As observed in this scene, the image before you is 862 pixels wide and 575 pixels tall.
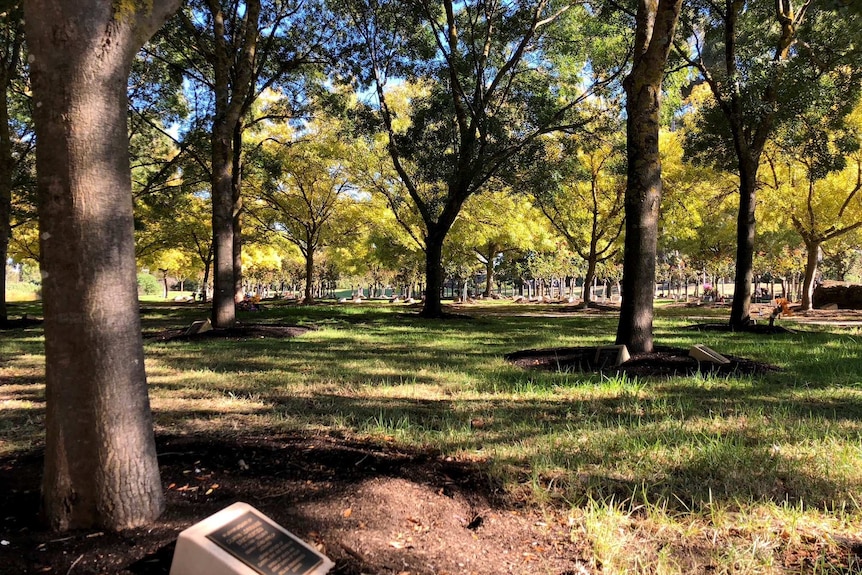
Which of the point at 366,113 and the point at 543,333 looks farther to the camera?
the point at 366,113

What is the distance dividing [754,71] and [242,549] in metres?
12.1

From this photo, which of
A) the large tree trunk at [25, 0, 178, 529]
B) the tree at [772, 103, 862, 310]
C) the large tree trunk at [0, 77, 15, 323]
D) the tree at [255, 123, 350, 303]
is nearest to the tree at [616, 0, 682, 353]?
the large tree trunk at [25, 0, 178, 529]

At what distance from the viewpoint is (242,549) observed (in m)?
1.86

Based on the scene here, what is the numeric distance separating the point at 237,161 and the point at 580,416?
A: 1497 centimetres

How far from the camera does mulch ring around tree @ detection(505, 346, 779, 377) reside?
237 inches

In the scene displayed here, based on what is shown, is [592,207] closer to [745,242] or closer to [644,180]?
[745,242]

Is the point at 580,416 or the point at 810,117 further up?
the point at 810,117

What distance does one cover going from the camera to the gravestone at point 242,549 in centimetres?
176

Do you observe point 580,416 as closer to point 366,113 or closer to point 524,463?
point 524,463

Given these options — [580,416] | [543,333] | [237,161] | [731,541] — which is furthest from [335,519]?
[237,161]

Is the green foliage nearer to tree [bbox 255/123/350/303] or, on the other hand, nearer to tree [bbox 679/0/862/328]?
tree [bbox 255/123/350/303]

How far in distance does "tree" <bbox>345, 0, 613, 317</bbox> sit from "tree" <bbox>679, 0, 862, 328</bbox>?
141 inches

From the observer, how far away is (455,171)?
592 inches

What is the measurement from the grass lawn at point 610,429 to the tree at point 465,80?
28.2 feet
